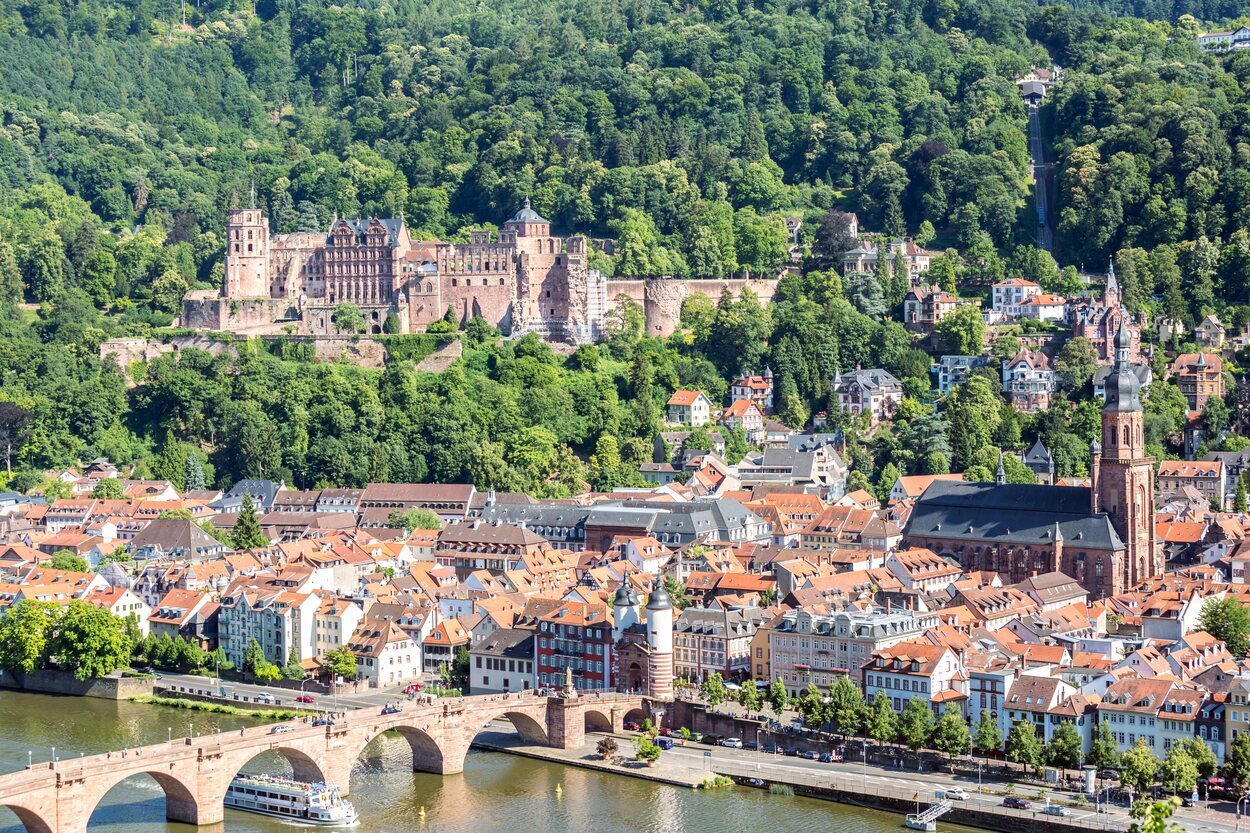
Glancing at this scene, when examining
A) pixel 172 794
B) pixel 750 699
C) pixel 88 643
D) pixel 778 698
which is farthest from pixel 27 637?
pixel 778 698

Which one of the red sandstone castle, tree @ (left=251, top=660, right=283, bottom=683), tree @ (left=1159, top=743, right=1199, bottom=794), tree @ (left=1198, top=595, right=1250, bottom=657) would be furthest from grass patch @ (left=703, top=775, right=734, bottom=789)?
the red sandstone castle

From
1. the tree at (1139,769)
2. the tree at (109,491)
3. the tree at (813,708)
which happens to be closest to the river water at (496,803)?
the tree at (813,708)

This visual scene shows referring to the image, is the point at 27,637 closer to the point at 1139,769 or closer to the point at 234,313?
the point at 1139,769

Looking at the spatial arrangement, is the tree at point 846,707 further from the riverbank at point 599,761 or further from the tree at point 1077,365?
the tree at point 1077,365

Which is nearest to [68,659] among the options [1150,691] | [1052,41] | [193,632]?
[193,632]

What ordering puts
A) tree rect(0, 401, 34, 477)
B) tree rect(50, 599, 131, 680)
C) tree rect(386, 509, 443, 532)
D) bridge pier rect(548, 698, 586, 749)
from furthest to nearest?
tree rect(0, 401, 34, 477)
tree rect(386, 509, 443, 532)
tree rect(50, 599, 131, 680)
bridge pier rect(548, 698, 586, 749)

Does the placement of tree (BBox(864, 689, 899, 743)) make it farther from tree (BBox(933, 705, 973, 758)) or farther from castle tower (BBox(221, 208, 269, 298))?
castle tower (BBox(221, 208, 269, 298))
